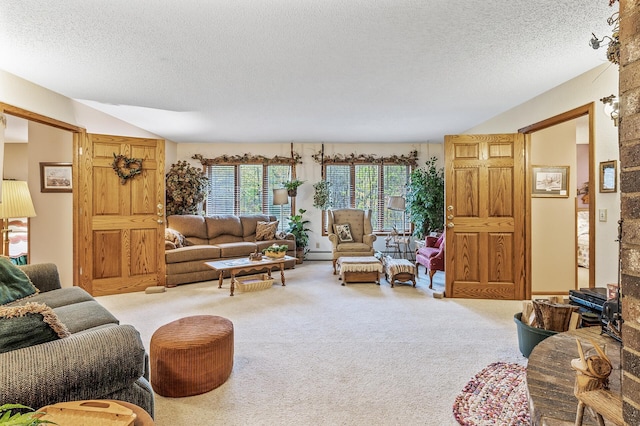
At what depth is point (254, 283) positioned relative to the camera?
14.4 ft

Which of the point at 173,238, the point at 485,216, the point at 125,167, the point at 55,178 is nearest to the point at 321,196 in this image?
the point at 173,238

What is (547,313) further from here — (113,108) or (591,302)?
(113,108)

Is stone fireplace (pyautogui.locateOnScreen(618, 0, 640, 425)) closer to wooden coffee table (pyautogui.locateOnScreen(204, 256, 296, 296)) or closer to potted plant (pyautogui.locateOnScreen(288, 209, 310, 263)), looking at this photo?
wooden coffee table (pyautogui.locateOnScreen(204, 256, 296, 296))

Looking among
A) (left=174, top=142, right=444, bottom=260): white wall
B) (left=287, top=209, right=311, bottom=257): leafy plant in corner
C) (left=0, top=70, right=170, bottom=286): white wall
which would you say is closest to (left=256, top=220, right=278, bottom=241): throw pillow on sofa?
(left=287, top=209, right=311, bottom=257): leafy plant in corner

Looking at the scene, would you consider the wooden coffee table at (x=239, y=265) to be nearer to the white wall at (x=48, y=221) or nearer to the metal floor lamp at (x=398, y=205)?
the white wall at (x=48, y=221)

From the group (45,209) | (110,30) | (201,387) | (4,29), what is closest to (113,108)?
(45,209)

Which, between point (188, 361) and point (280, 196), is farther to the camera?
point (280, 196)

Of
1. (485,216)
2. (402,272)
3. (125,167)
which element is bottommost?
(402,272)

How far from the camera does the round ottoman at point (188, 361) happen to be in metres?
1.95

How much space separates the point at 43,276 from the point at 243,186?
4.23 meters

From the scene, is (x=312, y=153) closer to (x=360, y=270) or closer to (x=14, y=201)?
(x=360, y=270)

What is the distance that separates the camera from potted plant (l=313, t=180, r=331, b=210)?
21.1 ft

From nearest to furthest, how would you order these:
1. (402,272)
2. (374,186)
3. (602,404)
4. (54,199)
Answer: (602,404) < (54,199) < (402,272) < (374,186)

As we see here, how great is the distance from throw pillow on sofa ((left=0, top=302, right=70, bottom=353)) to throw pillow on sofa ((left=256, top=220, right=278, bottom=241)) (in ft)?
14.9
